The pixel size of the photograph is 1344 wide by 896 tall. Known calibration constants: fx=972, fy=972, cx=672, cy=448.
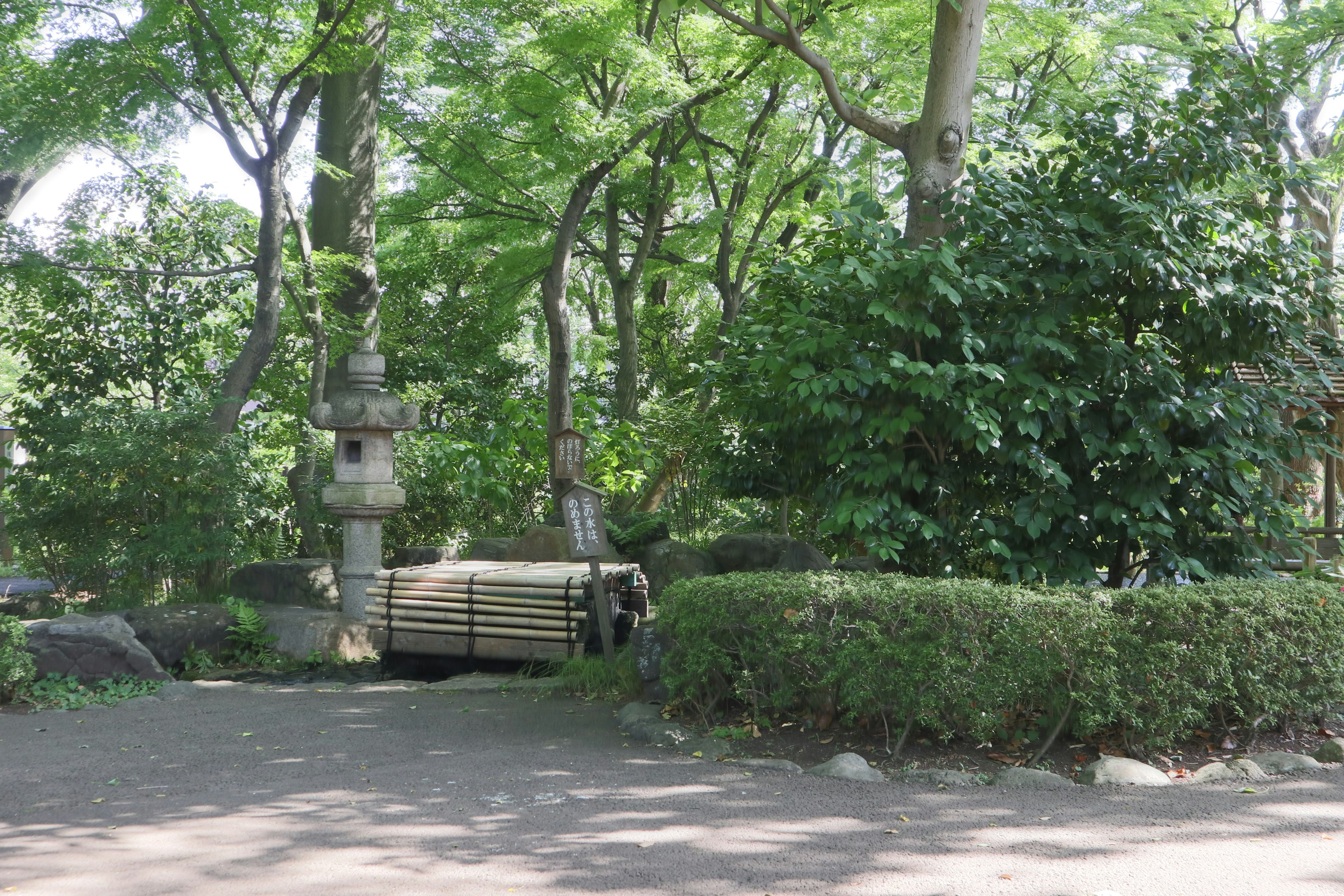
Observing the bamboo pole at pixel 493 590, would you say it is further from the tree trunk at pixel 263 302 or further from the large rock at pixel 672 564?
the tree trunk at pixel 263 302

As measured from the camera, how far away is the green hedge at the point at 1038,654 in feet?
16.2

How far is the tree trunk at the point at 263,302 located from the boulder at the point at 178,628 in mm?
1974

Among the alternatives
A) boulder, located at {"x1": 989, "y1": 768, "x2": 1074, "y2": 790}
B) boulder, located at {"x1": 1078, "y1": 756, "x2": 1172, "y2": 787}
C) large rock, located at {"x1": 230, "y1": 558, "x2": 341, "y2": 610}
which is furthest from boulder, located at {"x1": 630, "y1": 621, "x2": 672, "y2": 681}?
large rock, located at {"x1": 230, "y1": 558, "x2": 341, "y2": 610}

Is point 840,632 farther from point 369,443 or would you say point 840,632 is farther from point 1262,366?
point 369,443

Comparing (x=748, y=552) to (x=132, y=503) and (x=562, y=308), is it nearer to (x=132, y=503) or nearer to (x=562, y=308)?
(x=562, y=308)

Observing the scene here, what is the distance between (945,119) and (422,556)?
24.0 feet

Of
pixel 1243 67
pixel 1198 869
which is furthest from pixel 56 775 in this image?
pixel 1243 67

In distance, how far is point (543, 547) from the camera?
36.4ft

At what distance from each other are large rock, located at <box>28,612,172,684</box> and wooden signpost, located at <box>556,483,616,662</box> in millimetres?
3410

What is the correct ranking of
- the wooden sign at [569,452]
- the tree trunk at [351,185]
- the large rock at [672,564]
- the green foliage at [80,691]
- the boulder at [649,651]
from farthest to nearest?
the tree trunk at [351,185]
the large rock at [672,564]
the wooden sign at [569,452]
the green foliage at [80,691]
the boulder at [649,651]

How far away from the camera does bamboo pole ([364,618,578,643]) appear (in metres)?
7.98

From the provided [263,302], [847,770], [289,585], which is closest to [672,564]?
[289,585]

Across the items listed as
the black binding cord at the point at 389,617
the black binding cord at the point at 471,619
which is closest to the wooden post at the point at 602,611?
the black binding cord at the point at 471,619

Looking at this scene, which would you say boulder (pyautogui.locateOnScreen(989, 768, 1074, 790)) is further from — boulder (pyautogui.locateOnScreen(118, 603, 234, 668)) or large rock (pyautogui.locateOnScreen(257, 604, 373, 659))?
boulder (pyautogui.locateOnScreen(118, 603, 234, 668))
